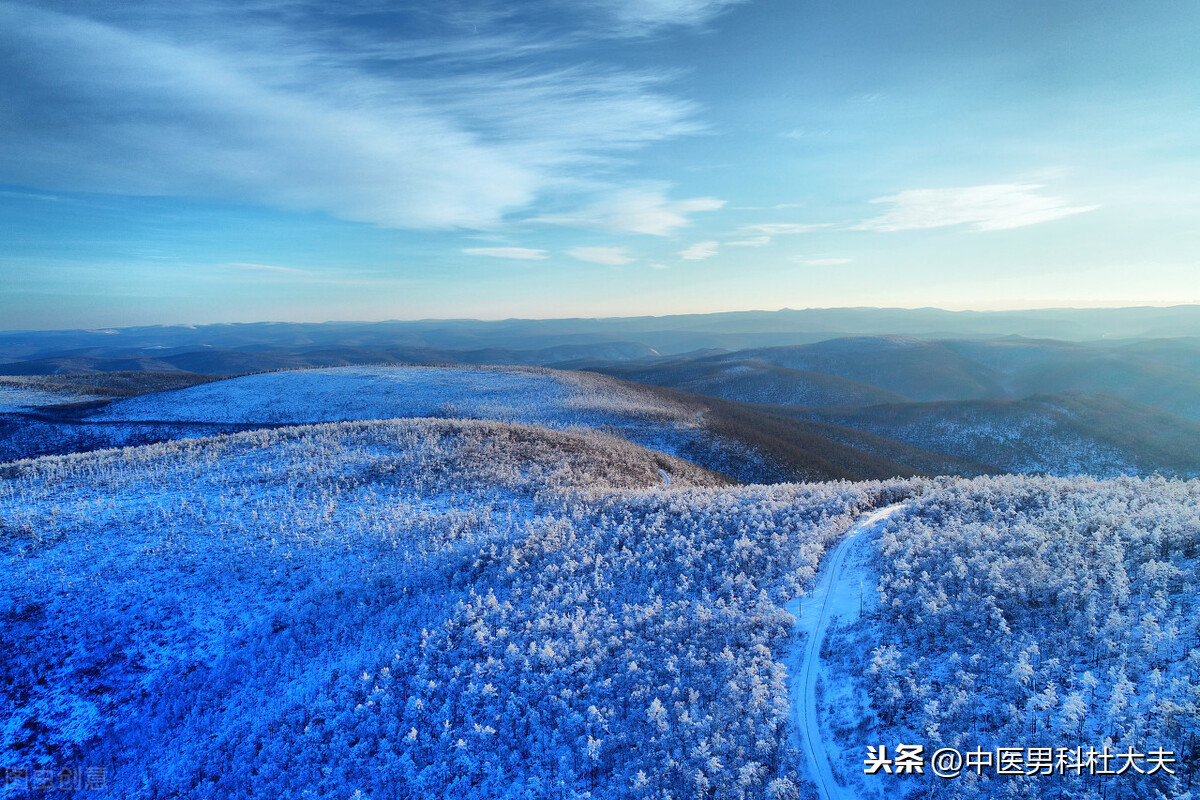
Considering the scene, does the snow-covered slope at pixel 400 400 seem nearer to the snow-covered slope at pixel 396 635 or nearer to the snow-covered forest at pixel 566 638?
the snow-covered slope at pixel 396 635

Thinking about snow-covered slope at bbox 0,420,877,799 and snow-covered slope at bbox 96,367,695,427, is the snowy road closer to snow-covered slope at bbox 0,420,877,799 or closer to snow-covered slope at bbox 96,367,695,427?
snow-covered slope at bbox 0,420,877,799

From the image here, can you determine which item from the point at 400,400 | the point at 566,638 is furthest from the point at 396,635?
the point at 400,400

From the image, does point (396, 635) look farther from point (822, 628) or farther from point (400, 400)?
point (400, 400)

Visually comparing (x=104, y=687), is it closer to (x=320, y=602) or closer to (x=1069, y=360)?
(x=320, y=602)

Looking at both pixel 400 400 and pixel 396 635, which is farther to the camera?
pixel 400 400

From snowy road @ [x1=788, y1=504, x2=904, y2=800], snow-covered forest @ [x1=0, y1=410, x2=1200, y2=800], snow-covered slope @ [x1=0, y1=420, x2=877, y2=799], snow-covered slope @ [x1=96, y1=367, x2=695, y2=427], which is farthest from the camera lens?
snow-covered slope @ [x1=96, y1=367, x2=695, y2=427]

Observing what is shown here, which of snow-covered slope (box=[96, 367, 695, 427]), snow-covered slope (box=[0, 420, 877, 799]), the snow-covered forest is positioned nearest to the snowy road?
the snow-covered forest

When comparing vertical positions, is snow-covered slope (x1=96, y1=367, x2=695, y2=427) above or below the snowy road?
above

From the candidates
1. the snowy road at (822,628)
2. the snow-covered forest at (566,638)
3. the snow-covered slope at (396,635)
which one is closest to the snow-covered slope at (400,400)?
the snow-covered slope at (396,635)

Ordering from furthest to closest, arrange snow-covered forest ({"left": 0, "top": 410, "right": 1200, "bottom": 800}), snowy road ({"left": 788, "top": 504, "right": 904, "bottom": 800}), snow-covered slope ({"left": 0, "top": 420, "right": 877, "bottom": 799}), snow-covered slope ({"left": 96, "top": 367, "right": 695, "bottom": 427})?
snow-covered slope ({"left": 96, "top": 367, "right": 695, "bottom": 427}), snow-covered slope ({"left": 0, "top": 420, "right": 877, "bottom": 799}), snowy road ({"left": 788, "top": 504, "right": 904, "bottom": 800}), snow-covered forest ({"left": 0, "top": 410, "right": 1200, "bottom": 800})
